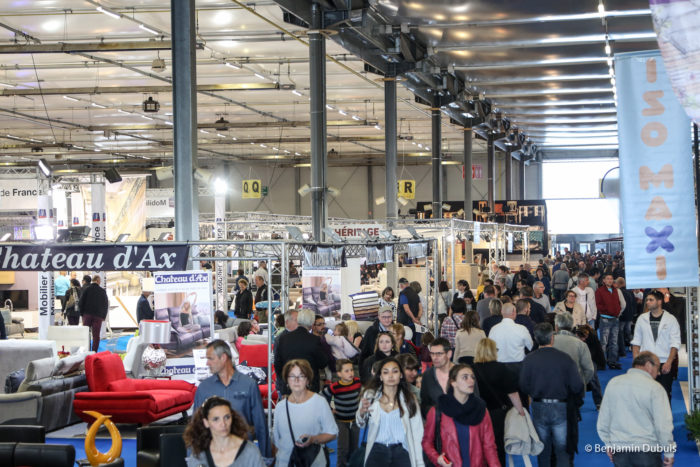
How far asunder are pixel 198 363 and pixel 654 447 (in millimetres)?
4504

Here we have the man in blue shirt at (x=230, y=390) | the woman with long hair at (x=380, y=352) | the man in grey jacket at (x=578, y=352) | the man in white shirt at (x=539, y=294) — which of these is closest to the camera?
the man in blue shirt at (x=230, y=390)

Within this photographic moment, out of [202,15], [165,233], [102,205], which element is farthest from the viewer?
[165,233]

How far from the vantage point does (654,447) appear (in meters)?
5.39

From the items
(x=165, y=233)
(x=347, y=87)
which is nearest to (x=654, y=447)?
(x=347, y=87)

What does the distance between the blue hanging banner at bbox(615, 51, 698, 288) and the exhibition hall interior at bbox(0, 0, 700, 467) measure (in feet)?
0.06

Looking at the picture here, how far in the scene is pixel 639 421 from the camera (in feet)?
17.8

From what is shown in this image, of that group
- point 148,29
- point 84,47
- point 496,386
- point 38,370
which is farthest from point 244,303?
point 496,386

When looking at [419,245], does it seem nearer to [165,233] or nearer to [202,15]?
[202,15]

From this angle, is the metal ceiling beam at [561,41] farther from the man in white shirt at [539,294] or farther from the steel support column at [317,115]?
the man in white shirt at [539,294]

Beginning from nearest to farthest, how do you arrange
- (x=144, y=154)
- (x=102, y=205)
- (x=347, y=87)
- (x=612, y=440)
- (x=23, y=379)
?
(x=612, y=440), (x=23, y=379), (x=102, y=205), (x=347, y=87), (x=144, y=154)

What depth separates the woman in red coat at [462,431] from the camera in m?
5.08

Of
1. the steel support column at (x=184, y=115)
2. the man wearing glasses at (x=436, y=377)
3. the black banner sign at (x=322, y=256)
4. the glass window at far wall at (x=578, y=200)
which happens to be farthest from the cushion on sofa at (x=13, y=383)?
the glass window at far wall at (x=578, y=200)

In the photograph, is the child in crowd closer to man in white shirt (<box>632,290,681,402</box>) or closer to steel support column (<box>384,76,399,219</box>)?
man in white shirt (<box>632,290,681,402</box>)

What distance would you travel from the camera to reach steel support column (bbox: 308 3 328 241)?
1351 centimetres
